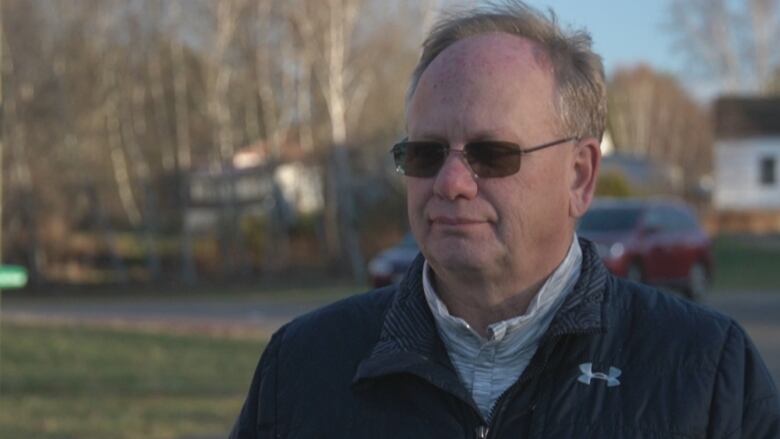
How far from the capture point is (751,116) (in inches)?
2630

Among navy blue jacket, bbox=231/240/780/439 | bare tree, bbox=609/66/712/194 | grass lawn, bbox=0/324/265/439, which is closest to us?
navy blue jacket, bbox=231/240/780/439

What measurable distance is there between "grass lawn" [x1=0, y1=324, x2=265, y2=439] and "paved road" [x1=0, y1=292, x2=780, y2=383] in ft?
9.49

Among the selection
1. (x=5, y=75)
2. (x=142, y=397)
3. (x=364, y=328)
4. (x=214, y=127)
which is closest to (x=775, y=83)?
(x=214, y=127)

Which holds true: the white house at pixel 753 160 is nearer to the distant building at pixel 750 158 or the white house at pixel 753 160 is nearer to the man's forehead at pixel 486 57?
the distant building at pixel 750 158

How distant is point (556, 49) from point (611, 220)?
20.7 meters

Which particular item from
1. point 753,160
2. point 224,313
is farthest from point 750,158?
point 224,313

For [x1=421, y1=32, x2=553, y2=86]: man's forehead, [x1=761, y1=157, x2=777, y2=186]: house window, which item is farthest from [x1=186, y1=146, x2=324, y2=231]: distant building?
[x1=421, y1=32, x2=553, y2=86]: man's forehead

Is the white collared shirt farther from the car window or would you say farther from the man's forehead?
the car window

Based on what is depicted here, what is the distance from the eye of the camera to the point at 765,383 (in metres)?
2.83

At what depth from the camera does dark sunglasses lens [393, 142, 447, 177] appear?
9.43ft

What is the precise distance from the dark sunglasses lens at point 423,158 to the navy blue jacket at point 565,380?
28cm

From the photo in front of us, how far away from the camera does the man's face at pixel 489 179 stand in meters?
2.84

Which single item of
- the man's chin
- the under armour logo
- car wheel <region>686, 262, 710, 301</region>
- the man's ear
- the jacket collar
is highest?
the man's ear

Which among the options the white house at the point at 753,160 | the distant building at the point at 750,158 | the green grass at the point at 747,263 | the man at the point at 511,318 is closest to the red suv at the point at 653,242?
the green grass at the point at 747,263
